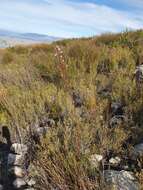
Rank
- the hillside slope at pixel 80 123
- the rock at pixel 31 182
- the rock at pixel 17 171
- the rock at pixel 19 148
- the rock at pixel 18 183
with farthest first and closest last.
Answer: the rock at pixel 19 148 < the rock at pixel 17 171 < the rock at pixel 18 183 < the rock at pixel 31 182 < the hillside slope at pixel 80 123

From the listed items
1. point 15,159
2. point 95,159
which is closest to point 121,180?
point 95,159

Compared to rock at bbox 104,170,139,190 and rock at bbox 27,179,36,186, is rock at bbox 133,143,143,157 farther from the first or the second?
rock at bbox 27,179,36,186

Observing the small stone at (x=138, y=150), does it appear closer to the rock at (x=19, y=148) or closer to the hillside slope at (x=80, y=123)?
the hillside slope at (x=80, y=123)

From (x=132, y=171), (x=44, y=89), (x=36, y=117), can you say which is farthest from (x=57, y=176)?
(x=44, y=89)

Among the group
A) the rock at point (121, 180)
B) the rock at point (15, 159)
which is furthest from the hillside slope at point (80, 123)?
the rock at point (15, 159)

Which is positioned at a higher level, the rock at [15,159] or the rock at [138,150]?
the rock at [138,150]

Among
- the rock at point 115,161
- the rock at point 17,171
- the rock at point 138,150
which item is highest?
the rock at point 138,150

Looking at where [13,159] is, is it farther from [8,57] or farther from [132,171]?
[8,57]

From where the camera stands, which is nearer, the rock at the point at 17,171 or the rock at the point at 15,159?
the rock at the point at 17,171

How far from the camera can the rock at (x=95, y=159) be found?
4.11 meters

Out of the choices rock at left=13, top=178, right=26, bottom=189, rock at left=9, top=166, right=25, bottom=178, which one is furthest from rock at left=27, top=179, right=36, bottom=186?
rock at left=9, top=166, right=25, bottom=178

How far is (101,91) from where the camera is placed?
20.3ft

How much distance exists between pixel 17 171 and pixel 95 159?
91 cm

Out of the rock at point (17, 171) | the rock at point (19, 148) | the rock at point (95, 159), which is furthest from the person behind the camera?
the rock at point (19, 148)
